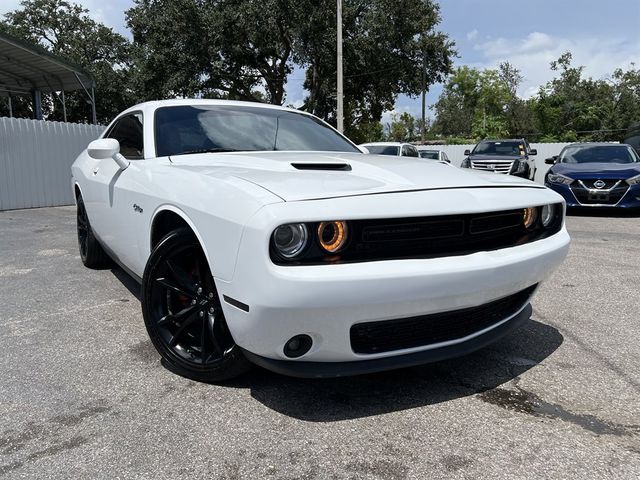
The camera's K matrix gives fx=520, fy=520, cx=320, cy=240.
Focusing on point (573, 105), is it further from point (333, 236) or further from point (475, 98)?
point (333, 236)

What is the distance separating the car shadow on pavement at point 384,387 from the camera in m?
2.32

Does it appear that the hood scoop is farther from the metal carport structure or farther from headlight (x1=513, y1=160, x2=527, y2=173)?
the metal carport structure

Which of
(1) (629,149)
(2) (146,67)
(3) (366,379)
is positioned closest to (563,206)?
(3) (366,379)

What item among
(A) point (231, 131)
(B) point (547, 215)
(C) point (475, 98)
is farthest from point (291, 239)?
(C) point (475, 98)

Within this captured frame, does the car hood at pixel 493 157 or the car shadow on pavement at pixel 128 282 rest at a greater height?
the car hood at pixel 493 157

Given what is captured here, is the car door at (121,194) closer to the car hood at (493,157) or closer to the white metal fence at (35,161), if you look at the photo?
the white metal fence at (35,161)

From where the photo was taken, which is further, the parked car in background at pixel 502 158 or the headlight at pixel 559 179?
the parked car in background at pixel 502 158

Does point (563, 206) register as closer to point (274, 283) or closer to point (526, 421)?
point (526, 421)

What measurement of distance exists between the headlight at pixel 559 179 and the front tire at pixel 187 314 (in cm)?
850

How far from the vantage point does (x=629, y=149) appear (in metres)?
10.2

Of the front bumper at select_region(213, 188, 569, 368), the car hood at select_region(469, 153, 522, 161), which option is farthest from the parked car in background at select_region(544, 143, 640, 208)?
the front bumper at select_region(213, 188, 569, 368)

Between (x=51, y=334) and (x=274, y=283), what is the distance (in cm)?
213

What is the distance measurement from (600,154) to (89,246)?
9466 millimetres

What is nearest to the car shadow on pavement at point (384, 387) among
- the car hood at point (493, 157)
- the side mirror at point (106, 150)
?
the side mirror at point (106, 150)
